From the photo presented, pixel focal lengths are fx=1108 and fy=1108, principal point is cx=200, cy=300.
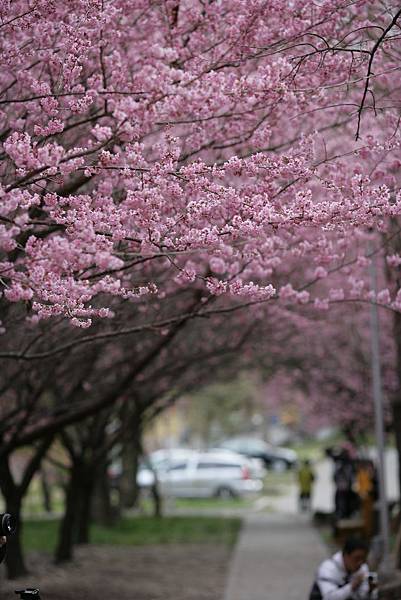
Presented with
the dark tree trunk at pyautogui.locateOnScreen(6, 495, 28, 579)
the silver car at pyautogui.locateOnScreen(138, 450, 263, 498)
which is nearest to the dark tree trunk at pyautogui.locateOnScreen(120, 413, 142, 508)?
the silver car at pyautogui.locateOnScreen(138, 450, 263, 498)

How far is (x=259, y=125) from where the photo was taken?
866 centimetres

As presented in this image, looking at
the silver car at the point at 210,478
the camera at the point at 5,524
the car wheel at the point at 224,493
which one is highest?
the silver car at the point at 210,478

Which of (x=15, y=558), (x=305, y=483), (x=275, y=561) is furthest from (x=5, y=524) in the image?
(x=305, y=483)

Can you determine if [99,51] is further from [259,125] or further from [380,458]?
[380,458]

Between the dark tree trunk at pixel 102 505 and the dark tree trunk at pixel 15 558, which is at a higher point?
the dark tree trunk at pixel 102 505

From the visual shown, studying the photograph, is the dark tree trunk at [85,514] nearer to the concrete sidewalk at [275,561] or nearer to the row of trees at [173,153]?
the concrete sidewalk at [275,561]

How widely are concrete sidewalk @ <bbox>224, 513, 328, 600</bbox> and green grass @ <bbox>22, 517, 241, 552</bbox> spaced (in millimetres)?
610

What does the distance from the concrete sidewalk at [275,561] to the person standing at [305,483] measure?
61.2 inches

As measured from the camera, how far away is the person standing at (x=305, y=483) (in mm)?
28656

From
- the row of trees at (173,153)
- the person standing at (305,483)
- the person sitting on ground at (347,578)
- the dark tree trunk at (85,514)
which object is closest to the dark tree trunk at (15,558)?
the dark tree trunk at (85,514)

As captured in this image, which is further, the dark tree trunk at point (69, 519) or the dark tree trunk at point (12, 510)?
the dark tree trunk at point (69, 519)

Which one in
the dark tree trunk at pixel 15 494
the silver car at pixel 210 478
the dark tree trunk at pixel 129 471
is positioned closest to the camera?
the dark tree trunk at pixel 15 494

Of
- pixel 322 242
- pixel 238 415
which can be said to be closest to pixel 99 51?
pixel 322 242

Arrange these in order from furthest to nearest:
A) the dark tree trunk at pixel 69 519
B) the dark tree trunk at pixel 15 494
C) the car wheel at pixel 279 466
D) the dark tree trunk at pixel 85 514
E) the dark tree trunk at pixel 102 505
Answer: the car wheel at pixel 279 466 < the dark tree trunk at pixel 102 505 < the dark tree trunk at pixel 85 514 < the dark tree trunk at pixel 69 519 < the dark tree trunk at pixel 15 494
